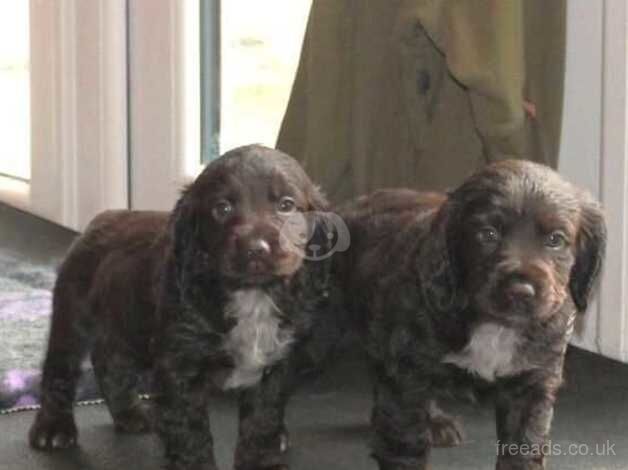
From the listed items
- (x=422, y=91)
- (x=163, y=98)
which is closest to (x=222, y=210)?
(x=422, y=91)

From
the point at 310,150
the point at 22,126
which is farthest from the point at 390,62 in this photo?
the point at 22,126

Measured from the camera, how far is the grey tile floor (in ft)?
7.94

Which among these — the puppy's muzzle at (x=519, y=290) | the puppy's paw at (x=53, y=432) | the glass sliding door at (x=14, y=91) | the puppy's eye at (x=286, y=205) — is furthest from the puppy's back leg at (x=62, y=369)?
the glass sliding door at (x=14, y=91)

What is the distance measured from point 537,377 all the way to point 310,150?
0.99m

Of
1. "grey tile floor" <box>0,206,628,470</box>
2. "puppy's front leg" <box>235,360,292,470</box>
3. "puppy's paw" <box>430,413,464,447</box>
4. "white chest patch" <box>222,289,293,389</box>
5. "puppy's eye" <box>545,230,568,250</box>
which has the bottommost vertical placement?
"grey tile floor" <box>0,206,628,470</box>

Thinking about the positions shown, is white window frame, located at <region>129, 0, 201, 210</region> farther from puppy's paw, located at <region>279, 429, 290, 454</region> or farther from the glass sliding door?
puppy's paw, located at <region>279, 429, 290, 454</region>

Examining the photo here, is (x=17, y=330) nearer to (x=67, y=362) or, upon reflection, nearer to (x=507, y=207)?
(x=67, y=362)

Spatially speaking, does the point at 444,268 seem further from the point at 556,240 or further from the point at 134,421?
the point at 134,421

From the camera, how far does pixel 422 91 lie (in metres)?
2.79

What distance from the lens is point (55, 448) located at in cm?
249

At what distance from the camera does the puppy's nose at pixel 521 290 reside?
1926 mm

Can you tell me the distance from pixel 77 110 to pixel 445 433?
2.50 m

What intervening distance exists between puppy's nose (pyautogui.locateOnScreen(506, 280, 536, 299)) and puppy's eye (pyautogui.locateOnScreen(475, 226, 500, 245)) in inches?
3.6

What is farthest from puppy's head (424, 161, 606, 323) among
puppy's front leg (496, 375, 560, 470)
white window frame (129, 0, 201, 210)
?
white window frame (129, 0, 201, 210)
